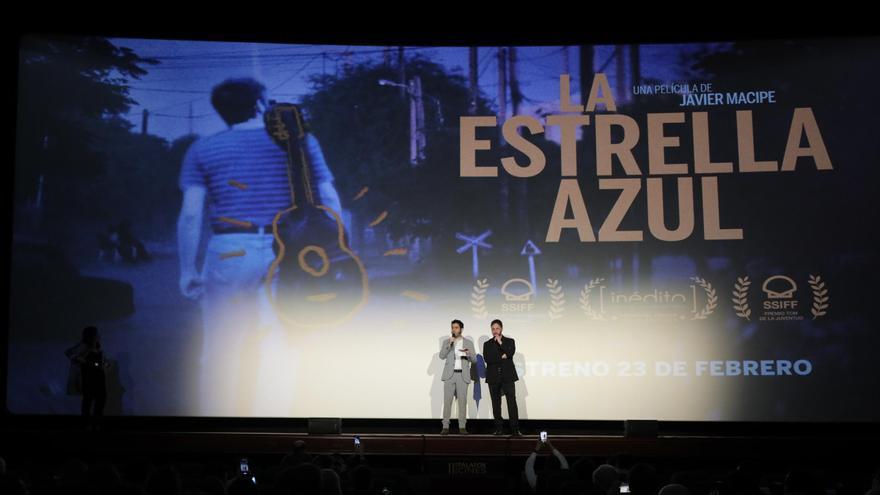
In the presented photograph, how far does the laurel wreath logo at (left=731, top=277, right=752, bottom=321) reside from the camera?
10875 mm

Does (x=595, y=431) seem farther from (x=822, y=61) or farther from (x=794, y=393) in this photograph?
(x=822, y=61)

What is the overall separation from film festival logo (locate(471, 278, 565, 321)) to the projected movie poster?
0.03 m

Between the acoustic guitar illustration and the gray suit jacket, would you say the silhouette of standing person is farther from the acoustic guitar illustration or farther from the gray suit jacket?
the gray suit jacket

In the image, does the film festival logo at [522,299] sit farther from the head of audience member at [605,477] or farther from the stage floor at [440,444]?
the head of audience member at [605,477]

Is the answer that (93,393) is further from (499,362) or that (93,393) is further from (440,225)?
(499,362)

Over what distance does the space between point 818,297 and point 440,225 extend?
4407 millimetres

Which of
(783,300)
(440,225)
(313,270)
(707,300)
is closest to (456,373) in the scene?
(440,225)

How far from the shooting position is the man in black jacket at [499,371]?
10.2 meters

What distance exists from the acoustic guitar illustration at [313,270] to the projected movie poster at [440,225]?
1.0 inches

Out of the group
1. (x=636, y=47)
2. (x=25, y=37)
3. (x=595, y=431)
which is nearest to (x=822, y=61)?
(x=636, y=47)

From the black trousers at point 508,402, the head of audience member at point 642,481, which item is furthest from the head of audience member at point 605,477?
the black trousers at point 508,402

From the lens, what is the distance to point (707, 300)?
10938 millimetres

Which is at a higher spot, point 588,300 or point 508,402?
point 588,300

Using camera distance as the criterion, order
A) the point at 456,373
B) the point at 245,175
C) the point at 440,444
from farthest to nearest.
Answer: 1. the point at 245,175
2. the point at 456,373
3. the point at 440,444
